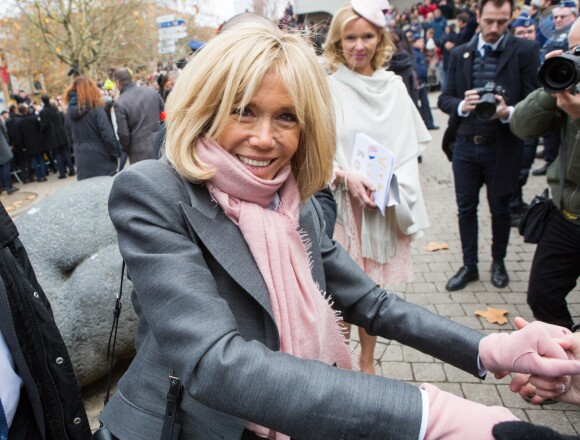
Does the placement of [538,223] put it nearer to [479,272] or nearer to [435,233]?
[479,272]

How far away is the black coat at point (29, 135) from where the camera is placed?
11766 mm

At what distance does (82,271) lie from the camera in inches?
123

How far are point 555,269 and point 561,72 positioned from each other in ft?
3.56

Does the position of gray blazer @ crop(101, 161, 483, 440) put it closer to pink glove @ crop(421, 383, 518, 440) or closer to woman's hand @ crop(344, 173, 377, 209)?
pink glove @ crop(421, 383, 518, 440)

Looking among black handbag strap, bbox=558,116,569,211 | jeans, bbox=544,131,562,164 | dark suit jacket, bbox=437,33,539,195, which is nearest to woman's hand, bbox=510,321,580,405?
black handbag strap, bbox=558,116,569,211

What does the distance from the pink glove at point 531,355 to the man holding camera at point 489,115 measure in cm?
264

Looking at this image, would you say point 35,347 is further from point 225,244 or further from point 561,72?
point 561,72

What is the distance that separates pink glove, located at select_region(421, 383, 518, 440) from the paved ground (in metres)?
2.02

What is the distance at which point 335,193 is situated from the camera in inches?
113

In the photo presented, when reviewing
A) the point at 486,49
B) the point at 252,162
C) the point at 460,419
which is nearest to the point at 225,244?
the point at 252,162

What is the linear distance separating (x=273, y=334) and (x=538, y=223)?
2172 millimetres

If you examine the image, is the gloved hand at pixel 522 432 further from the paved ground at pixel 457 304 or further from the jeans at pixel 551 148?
the jeans at pixel 551 148

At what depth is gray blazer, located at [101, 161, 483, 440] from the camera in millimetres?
1007

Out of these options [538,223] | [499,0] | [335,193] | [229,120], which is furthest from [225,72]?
[499,0]
